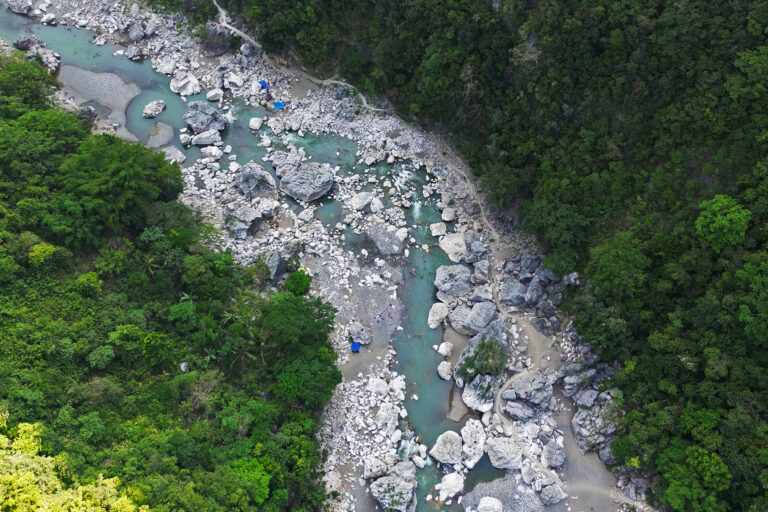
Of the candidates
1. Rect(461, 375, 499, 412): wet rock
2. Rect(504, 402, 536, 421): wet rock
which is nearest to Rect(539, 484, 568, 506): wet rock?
Rect(504, 402, 536, 421): wet rock

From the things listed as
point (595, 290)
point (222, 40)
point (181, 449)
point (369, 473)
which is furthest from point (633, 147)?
point (222, 40)

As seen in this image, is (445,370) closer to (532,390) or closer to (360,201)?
(532,390)

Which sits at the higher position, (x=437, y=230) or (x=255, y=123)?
(x=437, y=230)

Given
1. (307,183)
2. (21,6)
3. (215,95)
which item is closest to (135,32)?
(215,95)

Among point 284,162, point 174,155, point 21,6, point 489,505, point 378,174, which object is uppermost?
point 378,174

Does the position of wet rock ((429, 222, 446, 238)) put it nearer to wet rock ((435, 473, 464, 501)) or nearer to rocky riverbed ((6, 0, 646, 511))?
rocky riverbed ((6, 0, 646, 511))

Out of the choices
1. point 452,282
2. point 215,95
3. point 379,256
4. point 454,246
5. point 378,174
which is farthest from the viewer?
point 215,95

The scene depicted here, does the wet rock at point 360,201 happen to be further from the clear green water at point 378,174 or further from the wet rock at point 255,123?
the wet rock at point 255,123
